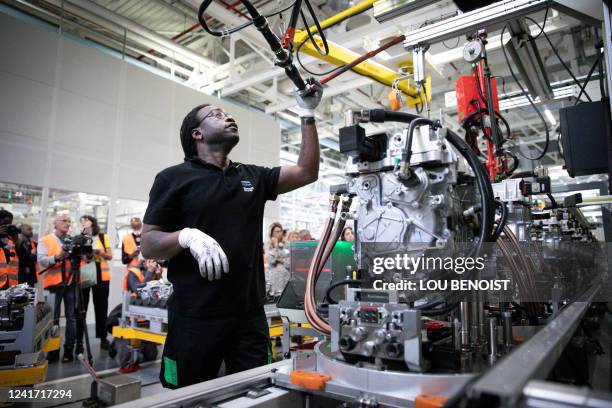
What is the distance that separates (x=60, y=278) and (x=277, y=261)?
2.63 metres

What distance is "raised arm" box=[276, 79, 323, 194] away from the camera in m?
1.61

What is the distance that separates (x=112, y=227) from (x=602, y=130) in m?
6.97

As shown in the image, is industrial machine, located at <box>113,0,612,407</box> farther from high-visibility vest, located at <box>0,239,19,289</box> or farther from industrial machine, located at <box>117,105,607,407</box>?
high-visibility vest, located at <box>0,239,19,289</box>

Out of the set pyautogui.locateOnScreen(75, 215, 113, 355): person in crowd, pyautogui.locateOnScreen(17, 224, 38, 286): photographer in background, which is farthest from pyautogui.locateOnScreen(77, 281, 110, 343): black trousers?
pyautogui.locateOnScreen(17, 224, 38, 286): photographer in background

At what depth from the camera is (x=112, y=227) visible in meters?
6.87

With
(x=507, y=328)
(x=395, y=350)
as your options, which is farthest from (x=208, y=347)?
(x=507, y=328)

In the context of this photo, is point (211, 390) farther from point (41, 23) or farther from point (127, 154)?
point (41, 23)

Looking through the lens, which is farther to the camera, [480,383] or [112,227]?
[112,227]

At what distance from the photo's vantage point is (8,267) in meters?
4.16

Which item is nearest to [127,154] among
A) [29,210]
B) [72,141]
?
[72,141]

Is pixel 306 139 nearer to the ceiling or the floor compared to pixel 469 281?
nearer to the ceiling

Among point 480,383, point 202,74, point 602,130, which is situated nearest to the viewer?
point 480,383

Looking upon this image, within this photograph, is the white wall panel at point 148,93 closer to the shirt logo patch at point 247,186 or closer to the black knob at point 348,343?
the shirt logo patch at point 247,186

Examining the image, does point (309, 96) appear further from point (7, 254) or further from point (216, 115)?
point (7, 254)
